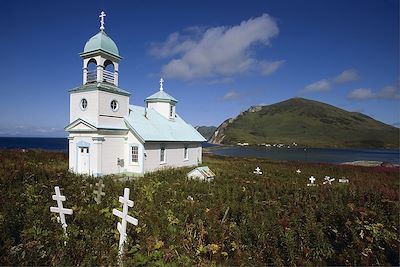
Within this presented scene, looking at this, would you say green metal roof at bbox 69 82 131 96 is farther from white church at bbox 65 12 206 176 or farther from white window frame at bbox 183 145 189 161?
white window frame at bbox 183 145 189 161

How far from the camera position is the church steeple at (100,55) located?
20.3 metres

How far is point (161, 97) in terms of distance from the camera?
1150 inches

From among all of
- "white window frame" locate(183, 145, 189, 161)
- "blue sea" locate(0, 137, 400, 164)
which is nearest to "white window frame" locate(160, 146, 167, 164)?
"white window frame" locate(183, 145, 189, 161)

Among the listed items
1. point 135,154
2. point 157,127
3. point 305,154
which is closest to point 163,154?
point 157,127

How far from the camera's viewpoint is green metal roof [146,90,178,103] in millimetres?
29203

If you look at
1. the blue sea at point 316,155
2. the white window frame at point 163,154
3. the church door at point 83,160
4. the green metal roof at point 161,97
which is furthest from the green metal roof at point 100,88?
the blue sea at point 316,155

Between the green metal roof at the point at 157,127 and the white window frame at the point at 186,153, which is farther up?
the green metal roof at the point at 157,127

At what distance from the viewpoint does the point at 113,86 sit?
21.2 meters

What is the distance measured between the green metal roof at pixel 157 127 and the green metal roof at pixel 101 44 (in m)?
5.50

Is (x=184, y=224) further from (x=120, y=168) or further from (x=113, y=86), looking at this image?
(x=113, y=86)

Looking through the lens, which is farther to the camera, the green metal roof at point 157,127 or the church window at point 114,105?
the green metal roof at point 157,127

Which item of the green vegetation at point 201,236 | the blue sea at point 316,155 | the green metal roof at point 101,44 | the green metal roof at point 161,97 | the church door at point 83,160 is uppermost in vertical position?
the green metal roof at point 101,44

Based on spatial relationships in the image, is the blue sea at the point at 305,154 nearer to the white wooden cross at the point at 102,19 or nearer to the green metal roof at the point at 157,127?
the green metal roof at the point at 157,127

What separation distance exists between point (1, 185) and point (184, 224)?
9727 millimetres
